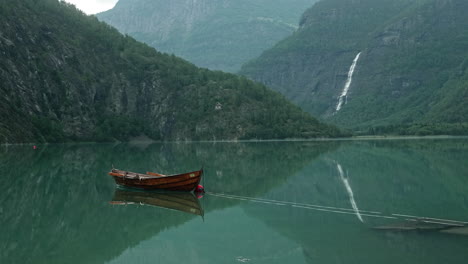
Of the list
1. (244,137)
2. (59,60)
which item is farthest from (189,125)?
(59,60)

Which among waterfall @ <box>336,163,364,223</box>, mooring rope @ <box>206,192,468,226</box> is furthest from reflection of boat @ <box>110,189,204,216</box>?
waterfall @ <box>336,163,364,223</box>

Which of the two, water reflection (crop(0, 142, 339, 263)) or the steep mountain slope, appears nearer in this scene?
water reflection (crop(0, 142, 339, 263))

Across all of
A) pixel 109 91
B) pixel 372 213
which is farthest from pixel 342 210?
pixel 109 91

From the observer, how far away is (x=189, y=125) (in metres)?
166

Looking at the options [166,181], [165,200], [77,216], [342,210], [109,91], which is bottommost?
[342,210]

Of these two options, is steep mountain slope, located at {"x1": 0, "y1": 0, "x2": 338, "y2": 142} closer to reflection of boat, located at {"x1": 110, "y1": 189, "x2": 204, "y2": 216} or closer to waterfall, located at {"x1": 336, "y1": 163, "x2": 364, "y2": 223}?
waterfall, located at {"x1": 336, "y1": 163, "x2": 364, "y2": 223}

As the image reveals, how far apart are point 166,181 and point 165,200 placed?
6.76ft

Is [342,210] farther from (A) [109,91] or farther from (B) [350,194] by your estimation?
(A) [109,91]

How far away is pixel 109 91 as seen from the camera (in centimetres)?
16175

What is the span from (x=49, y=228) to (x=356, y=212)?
1467 centimetres

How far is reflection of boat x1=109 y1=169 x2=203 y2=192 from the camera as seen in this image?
106 feet

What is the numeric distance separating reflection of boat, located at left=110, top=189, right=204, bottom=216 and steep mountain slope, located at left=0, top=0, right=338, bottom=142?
8367 centimetres

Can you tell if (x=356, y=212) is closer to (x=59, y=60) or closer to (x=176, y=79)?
(x=59, y=60)

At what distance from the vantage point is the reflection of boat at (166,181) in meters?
32.2
